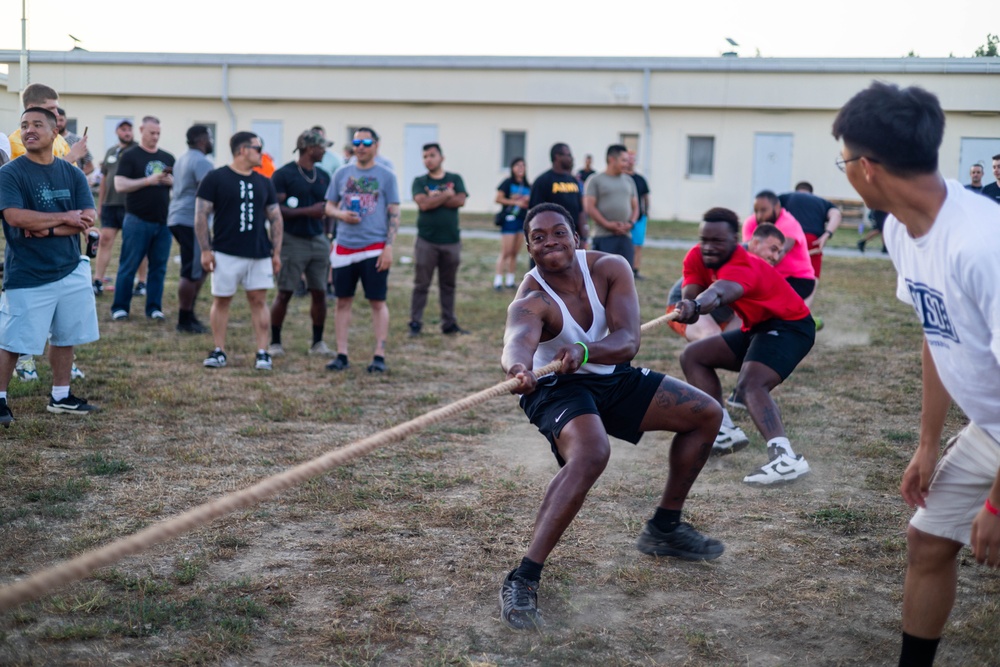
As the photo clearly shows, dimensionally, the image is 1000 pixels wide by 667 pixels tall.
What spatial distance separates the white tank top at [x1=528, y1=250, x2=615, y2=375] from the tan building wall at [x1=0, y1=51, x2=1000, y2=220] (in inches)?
972

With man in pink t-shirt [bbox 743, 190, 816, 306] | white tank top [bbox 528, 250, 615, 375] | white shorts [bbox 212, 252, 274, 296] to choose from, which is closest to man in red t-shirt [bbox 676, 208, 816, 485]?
white tank top [bbox 528, 250, 615, 375]

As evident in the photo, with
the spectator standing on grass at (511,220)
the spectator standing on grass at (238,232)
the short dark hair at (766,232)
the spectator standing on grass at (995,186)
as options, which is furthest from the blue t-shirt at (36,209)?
the spectator standing on grass at (995,186)

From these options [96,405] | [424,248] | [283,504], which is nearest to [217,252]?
[96,405]

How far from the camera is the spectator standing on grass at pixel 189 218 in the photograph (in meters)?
9.99

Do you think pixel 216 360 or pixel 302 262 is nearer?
pixel 216 360

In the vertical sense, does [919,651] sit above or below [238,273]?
below

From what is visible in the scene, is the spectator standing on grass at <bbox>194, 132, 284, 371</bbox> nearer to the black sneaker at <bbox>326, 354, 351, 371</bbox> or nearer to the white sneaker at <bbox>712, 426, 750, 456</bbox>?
the black sneaker at <bbox>326, 354, 351, 371</bbox>

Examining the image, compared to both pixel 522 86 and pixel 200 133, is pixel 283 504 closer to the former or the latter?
pixel 200 133

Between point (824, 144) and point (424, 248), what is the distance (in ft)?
67.8

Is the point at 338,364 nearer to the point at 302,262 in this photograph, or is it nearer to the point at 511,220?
the point at 302,262

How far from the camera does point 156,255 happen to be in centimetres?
1057

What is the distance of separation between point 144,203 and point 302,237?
2.19 metres

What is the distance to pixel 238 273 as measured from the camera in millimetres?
8469

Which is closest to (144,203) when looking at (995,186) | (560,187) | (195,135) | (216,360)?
(195,135)
